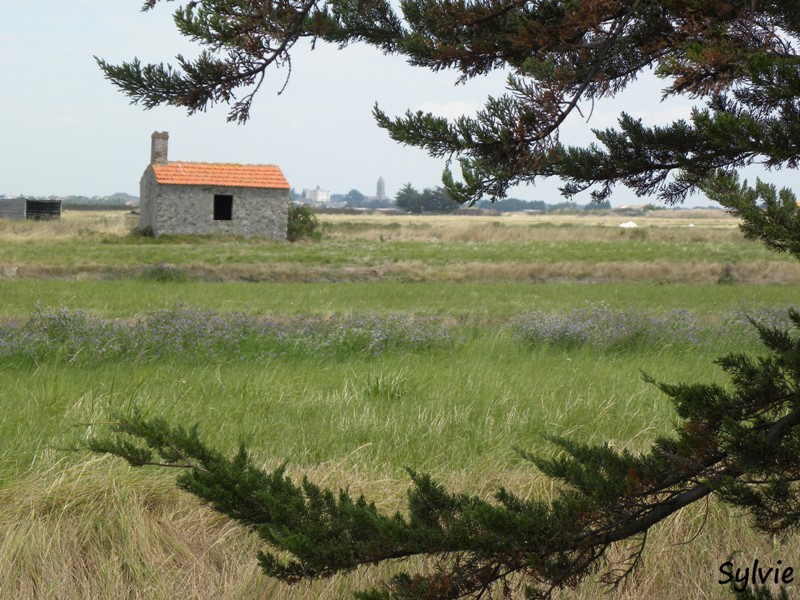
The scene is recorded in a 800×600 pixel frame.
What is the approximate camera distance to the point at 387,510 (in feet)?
14.7

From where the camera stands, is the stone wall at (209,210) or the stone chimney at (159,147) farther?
the stone chimney at (159,147)

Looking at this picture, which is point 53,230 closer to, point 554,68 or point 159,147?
point 159,147

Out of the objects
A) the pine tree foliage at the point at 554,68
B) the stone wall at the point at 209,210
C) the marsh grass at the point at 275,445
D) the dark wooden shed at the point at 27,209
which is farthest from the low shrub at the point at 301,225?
the pine tree foliage at the point at 554,68

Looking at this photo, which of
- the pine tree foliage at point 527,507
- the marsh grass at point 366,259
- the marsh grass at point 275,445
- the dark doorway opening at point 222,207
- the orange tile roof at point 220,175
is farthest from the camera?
the dark doorway opening at point 222,207

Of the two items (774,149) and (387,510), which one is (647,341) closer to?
(387,510)

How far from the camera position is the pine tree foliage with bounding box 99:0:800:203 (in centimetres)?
337

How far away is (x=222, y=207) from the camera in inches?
1334

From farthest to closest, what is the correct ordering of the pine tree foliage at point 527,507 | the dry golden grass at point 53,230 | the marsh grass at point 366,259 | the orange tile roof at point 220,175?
the orange tile roof at point 220,175 → the dry golden grass at point 53,230 → the marsh grass at point 366,259 → the pine tree foliage at point 527,507

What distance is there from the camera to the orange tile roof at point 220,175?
31841 mm

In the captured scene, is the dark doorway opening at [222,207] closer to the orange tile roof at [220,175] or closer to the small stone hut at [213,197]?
the small stone hut at [213,197]

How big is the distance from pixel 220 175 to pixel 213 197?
1.10 meters

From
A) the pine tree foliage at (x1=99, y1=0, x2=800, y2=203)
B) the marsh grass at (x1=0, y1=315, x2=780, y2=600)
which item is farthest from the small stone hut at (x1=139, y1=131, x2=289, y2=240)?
the pine tree foliage at (x1=99, y1=0, x2=800, y2=203)

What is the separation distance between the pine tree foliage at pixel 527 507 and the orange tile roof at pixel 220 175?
2987 centimetres

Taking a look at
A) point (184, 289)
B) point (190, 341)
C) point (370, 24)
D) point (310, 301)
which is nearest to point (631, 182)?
point (370, 24)
